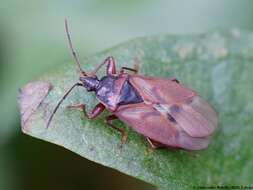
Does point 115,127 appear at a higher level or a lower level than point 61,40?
lower

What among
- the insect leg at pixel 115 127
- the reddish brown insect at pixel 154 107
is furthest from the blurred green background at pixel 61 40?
the insect leg at pixel 115 127

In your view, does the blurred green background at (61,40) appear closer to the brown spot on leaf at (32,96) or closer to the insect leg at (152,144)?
the brown spot on leaf at (32,96)

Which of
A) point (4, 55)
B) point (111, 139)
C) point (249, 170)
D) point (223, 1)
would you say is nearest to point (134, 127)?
point (111, 139)

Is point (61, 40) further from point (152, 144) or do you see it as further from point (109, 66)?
point (152, 144)

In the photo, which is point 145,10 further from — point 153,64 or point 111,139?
point 111,139

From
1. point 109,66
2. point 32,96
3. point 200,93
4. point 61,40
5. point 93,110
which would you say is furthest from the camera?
point 61,40

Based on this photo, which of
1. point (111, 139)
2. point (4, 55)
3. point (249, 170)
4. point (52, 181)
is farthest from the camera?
point (4, 55)

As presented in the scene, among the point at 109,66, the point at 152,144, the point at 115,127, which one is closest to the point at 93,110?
the point at 115,127
